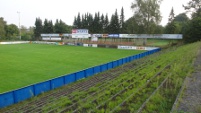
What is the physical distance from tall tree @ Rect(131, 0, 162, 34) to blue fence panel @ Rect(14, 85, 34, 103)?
45538mm

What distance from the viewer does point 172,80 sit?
12.3 meters

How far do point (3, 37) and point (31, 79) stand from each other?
82.0 m

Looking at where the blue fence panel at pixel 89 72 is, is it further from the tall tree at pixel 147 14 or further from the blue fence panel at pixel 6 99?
the tall tree at pixel 147 14

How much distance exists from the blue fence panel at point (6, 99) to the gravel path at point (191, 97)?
35.2 ft

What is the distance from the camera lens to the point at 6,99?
507 inches

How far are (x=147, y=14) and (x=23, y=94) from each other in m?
46.9

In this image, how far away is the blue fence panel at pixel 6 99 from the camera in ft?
41.3

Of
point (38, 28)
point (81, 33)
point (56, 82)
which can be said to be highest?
point (38, 28)

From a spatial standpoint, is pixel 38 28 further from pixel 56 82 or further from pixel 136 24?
pixel 56 82

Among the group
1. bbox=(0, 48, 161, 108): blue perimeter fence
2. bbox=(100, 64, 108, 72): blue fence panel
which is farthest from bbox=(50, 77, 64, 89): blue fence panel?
bbox=(100, 64, 108, 72): blue fence panel

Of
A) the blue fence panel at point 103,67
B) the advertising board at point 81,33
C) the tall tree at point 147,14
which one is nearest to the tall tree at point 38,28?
the advertising board at point 81,33

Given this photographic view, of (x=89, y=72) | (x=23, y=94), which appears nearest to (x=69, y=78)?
(x=89, y=72)

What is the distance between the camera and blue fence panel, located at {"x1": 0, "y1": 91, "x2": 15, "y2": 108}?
12.6 metres

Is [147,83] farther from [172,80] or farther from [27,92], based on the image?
[27,92]
